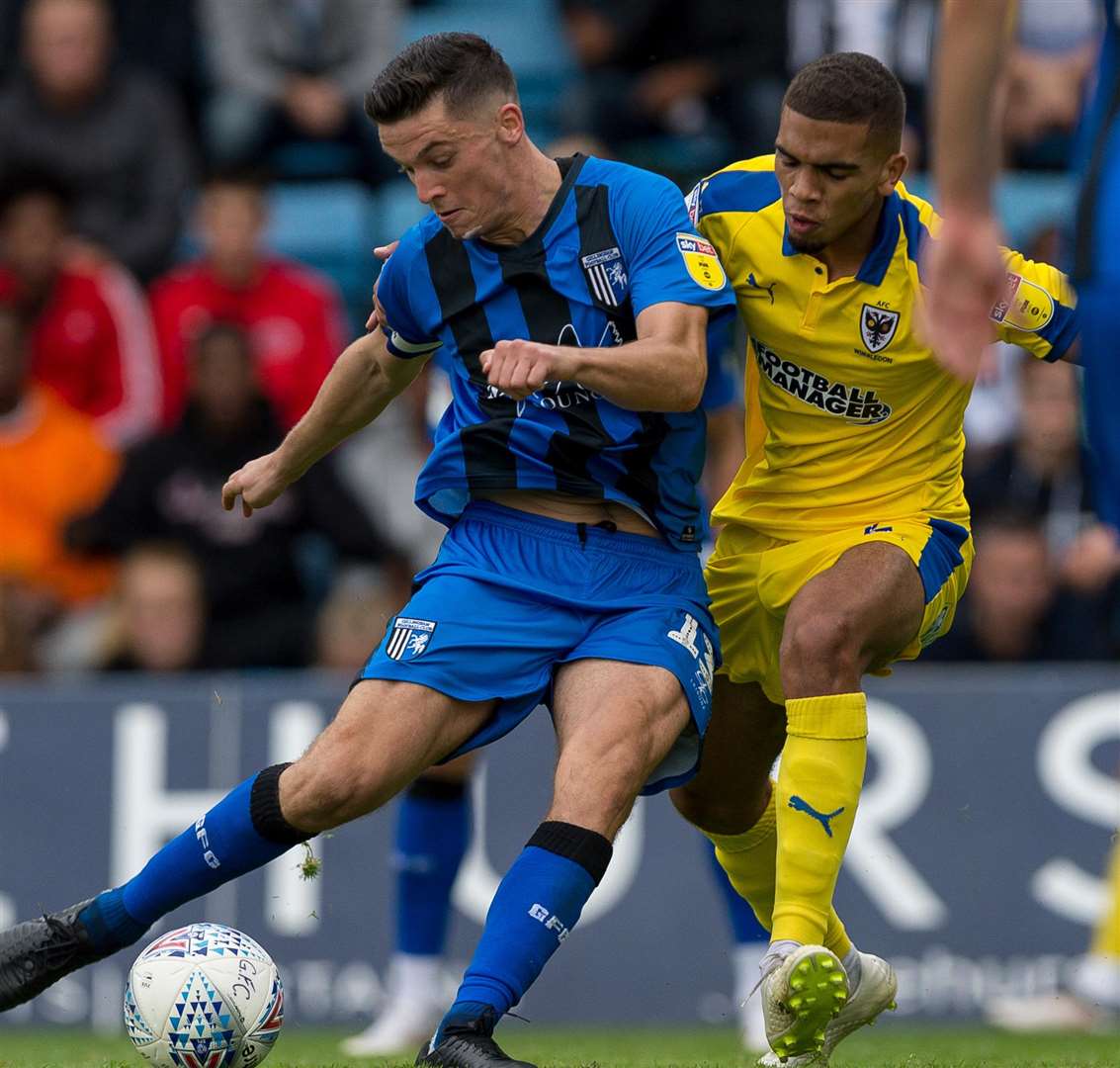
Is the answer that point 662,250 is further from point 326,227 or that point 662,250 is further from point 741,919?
point 326,227

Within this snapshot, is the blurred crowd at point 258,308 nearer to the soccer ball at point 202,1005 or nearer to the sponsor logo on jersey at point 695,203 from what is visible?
the sponsor logo on jersey at point 695,203

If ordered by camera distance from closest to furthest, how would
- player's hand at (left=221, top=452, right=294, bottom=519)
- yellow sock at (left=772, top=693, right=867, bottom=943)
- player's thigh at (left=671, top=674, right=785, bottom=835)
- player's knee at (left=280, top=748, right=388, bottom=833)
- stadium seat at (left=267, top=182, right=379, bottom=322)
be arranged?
player's knee at (left=280, top=748, right=388, bottom=833), yellow sock at (left=772, top=693, right=867, bottom=943), player's hand at (left=221, top=452, right=294, bottom=519), player's thigh at (left=671, top=674, right=785, bottom=835), stadium seat at (left=267, top=182, right=379, bottom=322)

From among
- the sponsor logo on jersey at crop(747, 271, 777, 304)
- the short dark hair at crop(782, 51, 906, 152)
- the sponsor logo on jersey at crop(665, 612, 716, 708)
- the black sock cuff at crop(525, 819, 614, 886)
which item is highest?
the short dark hair at crop(782, 51, 906, 152)

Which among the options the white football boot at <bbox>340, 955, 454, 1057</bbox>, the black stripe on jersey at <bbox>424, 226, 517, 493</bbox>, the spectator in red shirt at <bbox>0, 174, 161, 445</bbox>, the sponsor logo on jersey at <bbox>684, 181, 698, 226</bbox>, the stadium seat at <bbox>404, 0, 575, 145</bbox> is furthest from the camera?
the stadium seat at <bbox>404, 0, 575, 145</bbox>

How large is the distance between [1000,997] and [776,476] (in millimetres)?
3872

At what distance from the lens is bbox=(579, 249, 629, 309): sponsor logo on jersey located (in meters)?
5.15

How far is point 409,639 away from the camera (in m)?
5.10

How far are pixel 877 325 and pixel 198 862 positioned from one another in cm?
208

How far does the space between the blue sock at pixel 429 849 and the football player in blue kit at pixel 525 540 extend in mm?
2231

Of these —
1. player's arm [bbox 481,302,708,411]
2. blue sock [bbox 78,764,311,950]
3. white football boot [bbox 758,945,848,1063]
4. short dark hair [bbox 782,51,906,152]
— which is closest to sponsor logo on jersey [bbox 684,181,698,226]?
short dark hair [bbox 782,51,906,152]

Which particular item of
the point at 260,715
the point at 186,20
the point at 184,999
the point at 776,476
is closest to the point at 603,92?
the point at 186,20

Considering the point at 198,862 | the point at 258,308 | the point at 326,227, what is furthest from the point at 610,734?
the point at 326,227

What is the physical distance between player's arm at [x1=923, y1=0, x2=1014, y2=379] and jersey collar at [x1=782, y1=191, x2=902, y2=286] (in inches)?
74.9

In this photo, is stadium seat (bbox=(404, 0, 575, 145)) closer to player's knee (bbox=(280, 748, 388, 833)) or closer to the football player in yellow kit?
the football player in yellow kit
